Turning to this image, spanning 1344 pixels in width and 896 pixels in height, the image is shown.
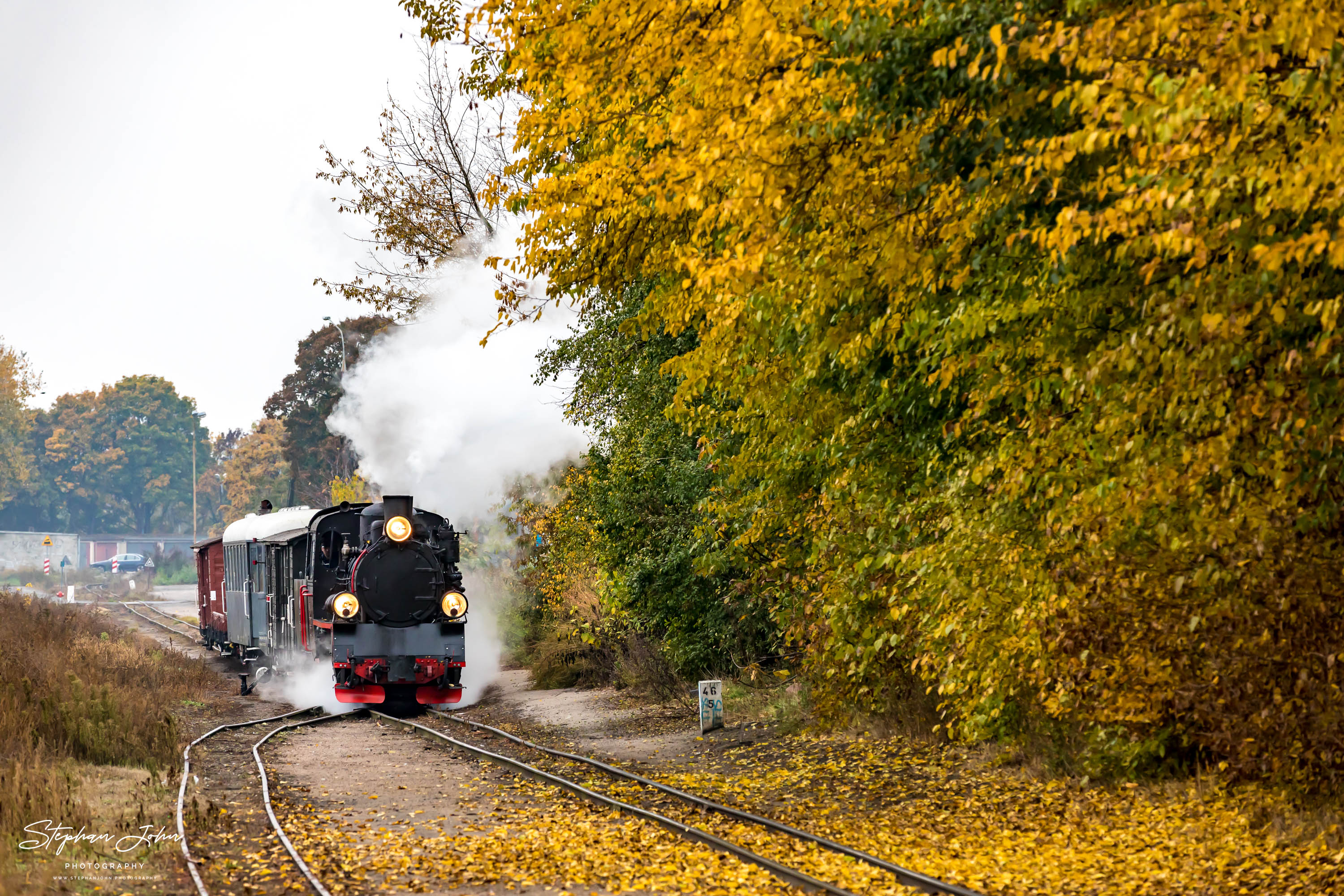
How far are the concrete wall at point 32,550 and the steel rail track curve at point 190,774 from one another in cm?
7938

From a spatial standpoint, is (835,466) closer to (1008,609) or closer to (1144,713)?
(1008,609)

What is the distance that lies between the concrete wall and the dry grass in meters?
74.9

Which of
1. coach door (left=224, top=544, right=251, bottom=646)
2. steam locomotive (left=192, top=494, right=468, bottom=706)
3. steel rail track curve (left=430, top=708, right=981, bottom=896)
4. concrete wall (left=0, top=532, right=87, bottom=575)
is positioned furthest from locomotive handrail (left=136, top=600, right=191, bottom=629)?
concrete wall (left=0, top=532, right=87, bottom=575)

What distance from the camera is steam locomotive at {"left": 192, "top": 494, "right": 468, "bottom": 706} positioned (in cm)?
1773

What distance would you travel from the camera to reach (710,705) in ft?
52.4

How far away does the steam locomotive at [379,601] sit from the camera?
17734 millimetres

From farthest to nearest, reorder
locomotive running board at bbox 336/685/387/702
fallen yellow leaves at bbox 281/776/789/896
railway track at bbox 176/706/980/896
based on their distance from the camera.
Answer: locomotive running board at bbox 336/685/387/702
fallen yellow leaves at bbox 281/776/789/896
railway track at bbox 176/706/980/896

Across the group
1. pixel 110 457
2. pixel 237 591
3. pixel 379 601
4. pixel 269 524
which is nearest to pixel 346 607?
pixel 379 601

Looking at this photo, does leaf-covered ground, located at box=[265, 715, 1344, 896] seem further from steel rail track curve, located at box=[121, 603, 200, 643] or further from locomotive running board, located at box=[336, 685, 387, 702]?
steel rail track curve, located at box=[121, 603, 200, 643]

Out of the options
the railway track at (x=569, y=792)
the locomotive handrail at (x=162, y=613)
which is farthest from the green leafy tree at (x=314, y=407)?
the railway track at (x=569, y=792)

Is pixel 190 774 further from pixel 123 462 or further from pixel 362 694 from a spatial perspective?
pixel 123 462

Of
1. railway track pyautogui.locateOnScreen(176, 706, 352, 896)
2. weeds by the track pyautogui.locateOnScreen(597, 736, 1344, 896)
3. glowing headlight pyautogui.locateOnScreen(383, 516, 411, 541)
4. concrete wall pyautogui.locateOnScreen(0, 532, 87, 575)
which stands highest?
concrete wall pyautogui.locateOnScreen(0, 532, 87, 575)

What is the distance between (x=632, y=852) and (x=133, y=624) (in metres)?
37.3

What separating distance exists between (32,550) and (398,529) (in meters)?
90.3
